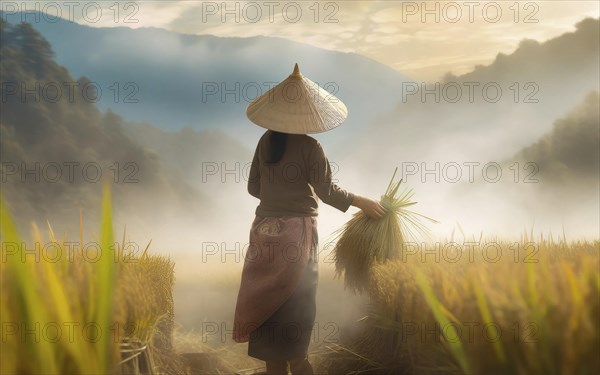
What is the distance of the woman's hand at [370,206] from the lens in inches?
170

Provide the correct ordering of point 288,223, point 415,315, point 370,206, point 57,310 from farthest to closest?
point 370,206 < point 288,223 < point 415,315 < point 57,310

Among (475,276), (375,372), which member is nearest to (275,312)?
(375,372)

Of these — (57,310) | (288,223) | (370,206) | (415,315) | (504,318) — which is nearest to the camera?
(57,310)

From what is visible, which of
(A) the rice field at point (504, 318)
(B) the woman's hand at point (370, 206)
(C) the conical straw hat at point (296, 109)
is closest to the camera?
(A) the rice field at point (504, 318)

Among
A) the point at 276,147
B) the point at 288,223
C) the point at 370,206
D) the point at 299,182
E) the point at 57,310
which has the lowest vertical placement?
the point at 57,310

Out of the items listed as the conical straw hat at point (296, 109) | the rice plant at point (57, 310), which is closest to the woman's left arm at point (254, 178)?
the conical straw hat at point (296, 109)

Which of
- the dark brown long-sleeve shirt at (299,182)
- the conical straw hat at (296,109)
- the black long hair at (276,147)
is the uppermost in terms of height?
the conical straw hat at (296,109)

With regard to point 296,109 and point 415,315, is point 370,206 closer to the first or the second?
point 296,109

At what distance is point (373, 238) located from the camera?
4.46m

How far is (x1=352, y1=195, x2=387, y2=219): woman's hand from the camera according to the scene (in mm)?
4316

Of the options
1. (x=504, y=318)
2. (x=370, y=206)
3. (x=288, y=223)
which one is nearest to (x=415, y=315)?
(x=504, y=318)

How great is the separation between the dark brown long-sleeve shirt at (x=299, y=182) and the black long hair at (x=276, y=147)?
3cm

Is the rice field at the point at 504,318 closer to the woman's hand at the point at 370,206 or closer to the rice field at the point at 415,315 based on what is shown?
the rice field at the point at 415,315

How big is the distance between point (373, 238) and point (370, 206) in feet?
0.82
